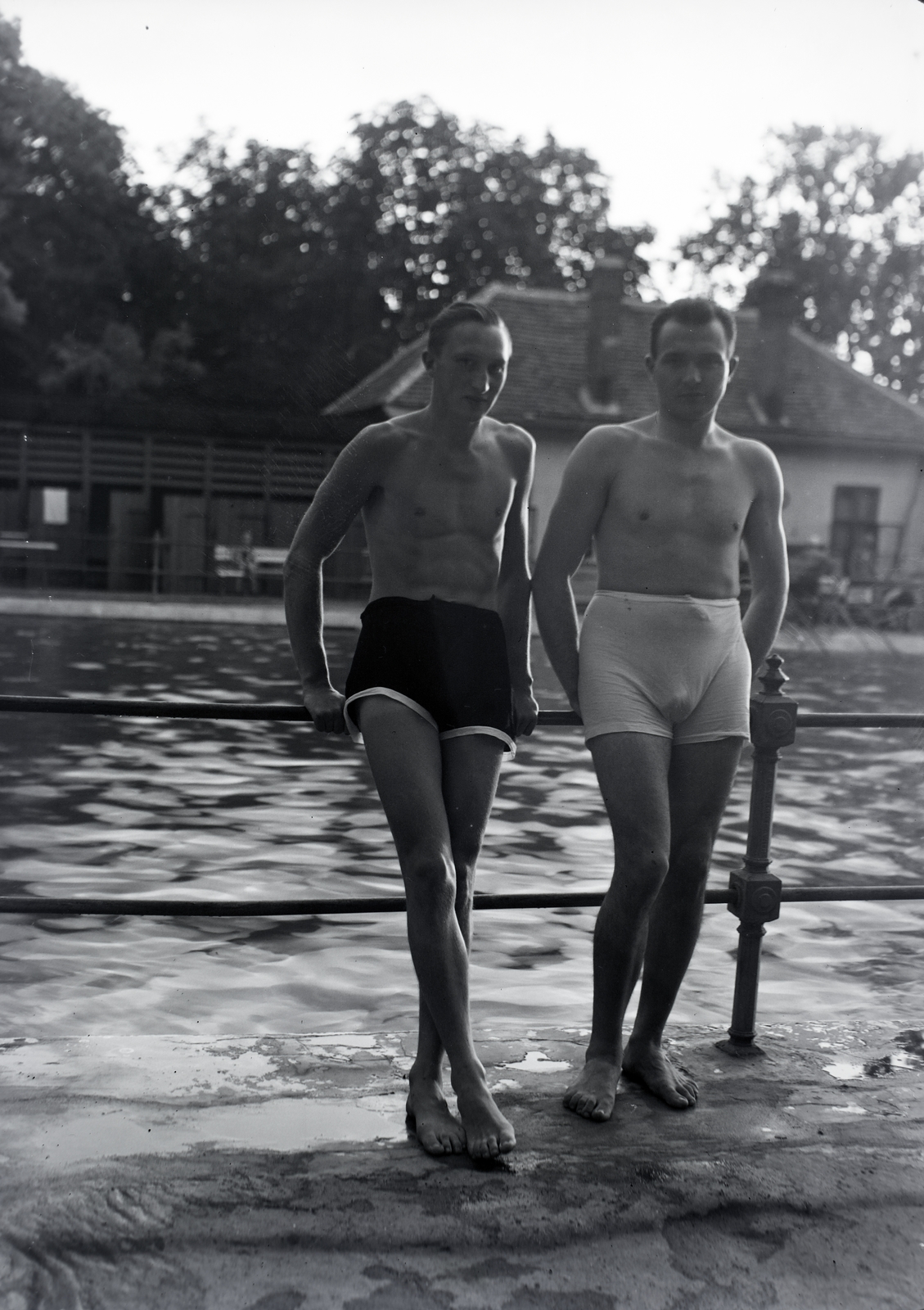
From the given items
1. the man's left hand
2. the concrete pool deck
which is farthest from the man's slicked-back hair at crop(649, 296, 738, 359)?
the concrete pool deck

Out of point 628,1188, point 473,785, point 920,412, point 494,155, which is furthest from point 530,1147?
point 494,155

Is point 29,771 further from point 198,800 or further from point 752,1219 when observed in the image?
point 752,1219

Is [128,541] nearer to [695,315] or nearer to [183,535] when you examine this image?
[183,535]

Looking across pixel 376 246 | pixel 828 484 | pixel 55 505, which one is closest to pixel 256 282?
pixel 376 246

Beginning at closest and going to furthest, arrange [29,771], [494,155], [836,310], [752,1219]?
1. [752,1219]
2. [29,771]
3. [494,155]
4. [836,310]

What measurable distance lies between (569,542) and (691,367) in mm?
463

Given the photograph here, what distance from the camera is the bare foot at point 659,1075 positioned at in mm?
3201

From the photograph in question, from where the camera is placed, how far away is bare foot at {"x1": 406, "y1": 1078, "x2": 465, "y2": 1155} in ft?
9.37

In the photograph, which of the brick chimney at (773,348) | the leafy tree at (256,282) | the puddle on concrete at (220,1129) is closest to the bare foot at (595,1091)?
the puddle on concrete at (220,1129)

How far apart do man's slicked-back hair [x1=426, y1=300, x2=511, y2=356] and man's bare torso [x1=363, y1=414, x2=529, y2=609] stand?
0.16 metres

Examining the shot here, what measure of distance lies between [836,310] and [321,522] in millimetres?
41976

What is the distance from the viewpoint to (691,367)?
3.18 meters

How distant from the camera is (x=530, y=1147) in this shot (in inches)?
114

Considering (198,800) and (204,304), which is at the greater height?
(204,304)
